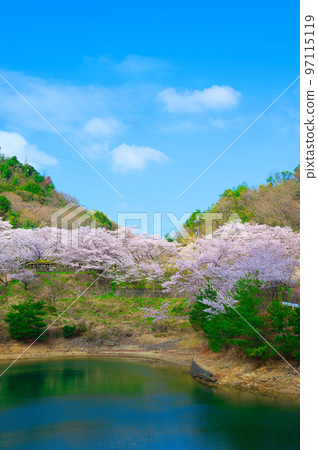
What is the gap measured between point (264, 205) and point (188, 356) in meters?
21.5

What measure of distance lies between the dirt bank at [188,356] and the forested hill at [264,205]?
1796cm

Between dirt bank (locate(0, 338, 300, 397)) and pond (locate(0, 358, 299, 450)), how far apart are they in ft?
2.88

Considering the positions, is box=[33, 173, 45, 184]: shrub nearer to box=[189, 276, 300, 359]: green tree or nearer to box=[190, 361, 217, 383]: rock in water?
box=[190, 361, 217, 383]: rock in water

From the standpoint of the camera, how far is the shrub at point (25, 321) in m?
24.5

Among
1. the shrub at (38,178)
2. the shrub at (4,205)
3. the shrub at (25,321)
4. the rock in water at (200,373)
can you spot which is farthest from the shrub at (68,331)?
the shrub at (38,178)

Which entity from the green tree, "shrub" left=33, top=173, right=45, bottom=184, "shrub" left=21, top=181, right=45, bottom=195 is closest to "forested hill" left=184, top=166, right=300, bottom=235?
the green tree

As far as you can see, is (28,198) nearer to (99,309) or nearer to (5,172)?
(5,172)

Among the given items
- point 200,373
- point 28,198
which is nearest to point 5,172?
point 28,198

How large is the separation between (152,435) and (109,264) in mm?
22734

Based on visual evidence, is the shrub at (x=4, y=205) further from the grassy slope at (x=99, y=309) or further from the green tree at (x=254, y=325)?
the green tree at (x=254, y=325)

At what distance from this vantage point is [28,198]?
57.3m

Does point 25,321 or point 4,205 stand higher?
point 4,205

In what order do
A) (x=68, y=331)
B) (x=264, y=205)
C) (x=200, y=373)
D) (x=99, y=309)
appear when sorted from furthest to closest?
(x=264, y=205) < (x=99, y=309) < (x=68, y=331) < (x=200, y=373)
